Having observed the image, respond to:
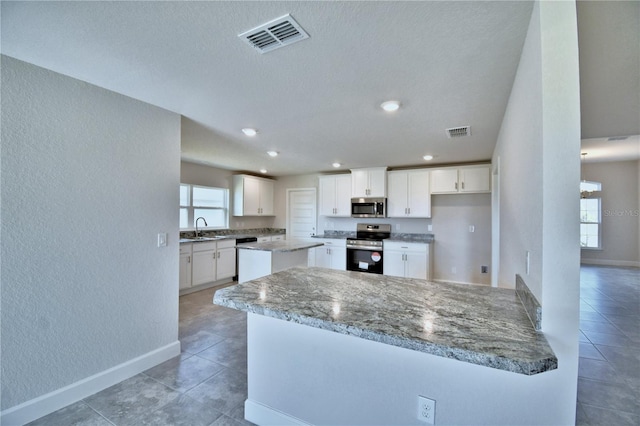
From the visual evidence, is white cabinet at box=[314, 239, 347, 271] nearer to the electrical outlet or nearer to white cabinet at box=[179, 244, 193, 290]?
white cabinet at box=[179, 244, 193, 290]

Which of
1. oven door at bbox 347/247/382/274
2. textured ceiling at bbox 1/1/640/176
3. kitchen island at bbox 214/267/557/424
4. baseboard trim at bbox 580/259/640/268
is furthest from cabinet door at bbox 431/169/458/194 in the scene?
baseboard trim at bbox 580/259/640/268

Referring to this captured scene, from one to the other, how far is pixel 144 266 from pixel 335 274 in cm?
167

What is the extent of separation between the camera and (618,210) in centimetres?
647

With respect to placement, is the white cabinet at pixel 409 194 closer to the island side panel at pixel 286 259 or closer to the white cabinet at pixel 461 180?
the white cabinet at pixel 461 180

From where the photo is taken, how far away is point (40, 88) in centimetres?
185

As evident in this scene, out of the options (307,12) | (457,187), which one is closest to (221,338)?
(307,12)

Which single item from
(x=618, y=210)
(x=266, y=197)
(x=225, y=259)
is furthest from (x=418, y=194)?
(x=618, y=210)

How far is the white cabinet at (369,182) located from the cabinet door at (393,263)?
1.14 meters

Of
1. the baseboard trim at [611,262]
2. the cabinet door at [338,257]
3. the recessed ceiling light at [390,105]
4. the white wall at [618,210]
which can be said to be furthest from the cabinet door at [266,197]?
the baseboard trim at [611,262]

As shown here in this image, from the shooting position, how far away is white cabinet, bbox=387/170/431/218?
5.15 meters

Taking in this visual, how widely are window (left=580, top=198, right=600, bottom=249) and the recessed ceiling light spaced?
7206mm

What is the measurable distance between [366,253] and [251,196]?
2840 millimetres

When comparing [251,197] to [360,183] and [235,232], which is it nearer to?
[235,232]

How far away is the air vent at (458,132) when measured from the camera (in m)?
3.00
